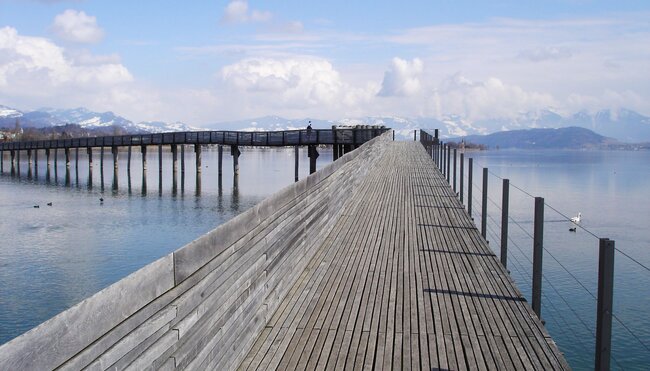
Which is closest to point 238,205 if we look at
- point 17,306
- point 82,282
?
point 82,282

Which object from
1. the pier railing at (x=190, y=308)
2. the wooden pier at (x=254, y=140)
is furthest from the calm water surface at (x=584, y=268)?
the wooden pier at (x=254, y=140)

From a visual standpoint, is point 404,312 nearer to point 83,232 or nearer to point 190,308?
point 190,308

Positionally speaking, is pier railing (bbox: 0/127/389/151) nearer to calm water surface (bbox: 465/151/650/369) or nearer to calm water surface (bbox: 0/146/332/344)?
calm water surface (bbox: 0/146/332/344)

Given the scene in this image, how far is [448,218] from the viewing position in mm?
13203

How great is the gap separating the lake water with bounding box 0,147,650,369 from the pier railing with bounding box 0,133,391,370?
4.78 m

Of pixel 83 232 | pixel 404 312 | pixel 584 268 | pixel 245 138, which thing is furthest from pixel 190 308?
pixel 245 138

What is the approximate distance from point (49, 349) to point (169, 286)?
1.27m

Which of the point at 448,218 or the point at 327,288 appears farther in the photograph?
the point at 448,218

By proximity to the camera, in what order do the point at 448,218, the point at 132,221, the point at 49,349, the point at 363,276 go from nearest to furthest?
the point at 49,349 < the point at 363,276 < the point at 448,218 < the point at 132,221

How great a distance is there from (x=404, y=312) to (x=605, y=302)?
2112 mm

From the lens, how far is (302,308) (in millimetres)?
6605

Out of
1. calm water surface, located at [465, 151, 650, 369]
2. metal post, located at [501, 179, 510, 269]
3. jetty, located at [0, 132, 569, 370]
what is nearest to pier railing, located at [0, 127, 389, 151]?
calm water surface, located at [465, 151, 650, 369]

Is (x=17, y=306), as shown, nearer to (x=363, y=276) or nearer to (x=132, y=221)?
(x=363, y=276)

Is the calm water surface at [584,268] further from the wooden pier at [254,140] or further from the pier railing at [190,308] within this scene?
the wooden pier at [254,140]
